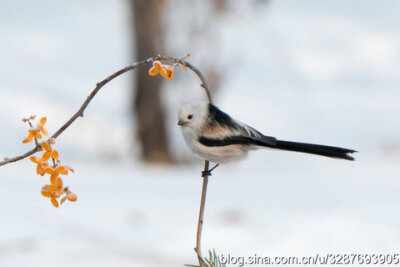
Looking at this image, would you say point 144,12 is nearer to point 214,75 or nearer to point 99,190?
point 214,75

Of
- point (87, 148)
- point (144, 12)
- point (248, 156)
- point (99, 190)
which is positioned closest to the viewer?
point (248, 156)

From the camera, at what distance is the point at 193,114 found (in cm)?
113

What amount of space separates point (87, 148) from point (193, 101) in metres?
5.45

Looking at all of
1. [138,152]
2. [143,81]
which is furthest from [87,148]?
[143,81]

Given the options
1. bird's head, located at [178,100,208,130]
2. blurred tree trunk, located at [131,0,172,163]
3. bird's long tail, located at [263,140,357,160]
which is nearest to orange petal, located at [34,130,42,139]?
bird's head, located at [178,100,208,130]

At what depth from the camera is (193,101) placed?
1.11 metres

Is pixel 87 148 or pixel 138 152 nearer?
pixel 138 152

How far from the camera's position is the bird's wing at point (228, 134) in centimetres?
118

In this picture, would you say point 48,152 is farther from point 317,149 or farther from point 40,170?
point 317,149

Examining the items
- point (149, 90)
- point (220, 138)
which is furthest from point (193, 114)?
point (149, 90)

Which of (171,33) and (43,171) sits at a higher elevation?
(171,33)

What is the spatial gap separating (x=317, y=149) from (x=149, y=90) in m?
4.54

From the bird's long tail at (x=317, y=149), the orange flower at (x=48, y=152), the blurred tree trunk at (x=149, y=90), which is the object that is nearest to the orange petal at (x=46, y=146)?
the orange flower at (x=48, y=152)

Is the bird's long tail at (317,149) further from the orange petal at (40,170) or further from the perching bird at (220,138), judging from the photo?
the orange petal at (40,170)
